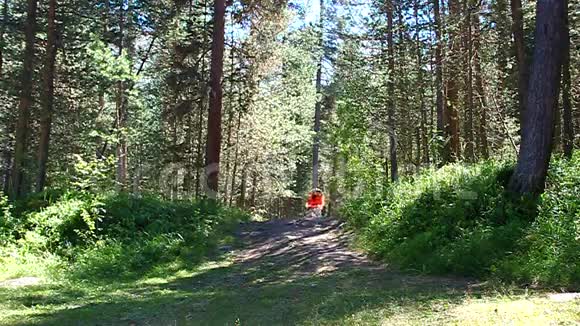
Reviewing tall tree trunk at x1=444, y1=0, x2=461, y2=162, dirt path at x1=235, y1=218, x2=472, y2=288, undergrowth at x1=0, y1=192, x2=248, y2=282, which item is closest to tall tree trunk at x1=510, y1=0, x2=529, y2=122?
tall tree trunk at x1=444, y1=0, x2=461, y2=162

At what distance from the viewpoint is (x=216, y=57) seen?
1762 cm

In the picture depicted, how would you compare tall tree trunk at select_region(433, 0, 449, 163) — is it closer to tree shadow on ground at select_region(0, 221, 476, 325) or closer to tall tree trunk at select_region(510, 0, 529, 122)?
tall tree trunk at select_region(510, 0, 529, 122)

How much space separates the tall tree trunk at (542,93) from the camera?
8.34 m

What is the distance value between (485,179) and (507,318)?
512 cm

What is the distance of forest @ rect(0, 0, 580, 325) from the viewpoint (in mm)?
6445

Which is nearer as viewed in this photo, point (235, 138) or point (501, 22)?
point (501, 22)

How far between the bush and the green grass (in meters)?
0.81

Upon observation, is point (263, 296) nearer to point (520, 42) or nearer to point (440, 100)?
point (520, 42)

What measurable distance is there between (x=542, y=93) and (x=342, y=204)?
835cm

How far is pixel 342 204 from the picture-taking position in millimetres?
16031

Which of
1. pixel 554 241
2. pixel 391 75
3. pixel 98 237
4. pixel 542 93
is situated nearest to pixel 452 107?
pixel 391 75

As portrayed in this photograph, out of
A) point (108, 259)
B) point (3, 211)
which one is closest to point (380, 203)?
point (108, 259)

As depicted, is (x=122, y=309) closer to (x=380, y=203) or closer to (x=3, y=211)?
(x=3, y=211)

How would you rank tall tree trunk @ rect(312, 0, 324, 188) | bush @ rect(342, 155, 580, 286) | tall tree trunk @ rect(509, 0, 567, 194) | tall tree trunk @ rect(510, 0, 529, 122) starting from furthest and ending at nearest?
tall tree trunk @ rect(312, 0, 324, 188), tall tree trunk @ rect(510, 0, 529, 122), tall tree trunk @ rect(509, 0, 567, 194), bush @ rect(342, 155, 580, 286)
